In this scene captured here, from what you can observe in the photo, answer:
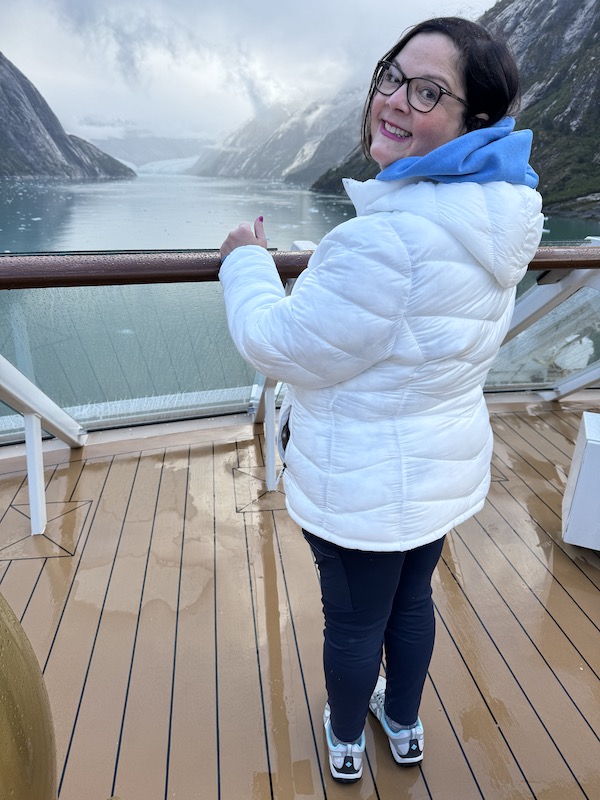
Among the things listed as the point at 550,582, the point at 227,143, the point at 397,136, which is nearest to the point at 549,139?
the point at 227,143

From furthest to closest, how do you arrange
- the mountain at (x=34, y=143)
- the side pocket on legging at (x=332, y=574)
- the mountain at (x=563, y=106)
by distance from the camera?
the mountain at (x=34, y=143) < the mountain at (x=563, y=106) < the side pocket on legging at (x=332, y=574)

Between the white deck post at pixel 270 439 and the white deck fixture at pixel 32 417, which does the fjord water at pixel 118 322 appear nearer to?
the white deck fixture at pixel 32 417

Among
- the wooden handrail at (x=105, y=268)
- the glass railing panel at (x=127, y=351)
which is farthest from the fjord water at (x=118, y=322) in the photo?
the wooden handrail at (x=105, y=268)

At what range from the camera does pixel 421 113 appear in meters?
0.72

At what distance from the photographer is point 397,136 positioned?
750mm

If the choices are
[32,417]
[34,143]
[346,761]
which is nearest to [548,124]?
[34,143]

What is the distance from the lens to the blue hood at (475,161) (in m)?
→ 0.66

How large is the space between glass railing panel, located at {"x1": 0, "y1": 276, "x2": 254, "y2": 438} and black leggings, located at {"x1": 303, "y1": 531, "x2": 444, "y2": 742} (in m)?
1.30

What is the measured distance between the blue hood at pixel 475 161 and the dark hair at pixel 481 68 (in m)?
0.04

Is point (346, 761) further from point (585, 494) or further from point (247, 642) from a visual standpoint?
point (585, 494)

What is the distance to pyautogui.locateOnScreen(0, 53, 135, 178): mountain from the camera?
13.1 ft

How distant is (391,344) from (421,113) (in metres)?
0.30

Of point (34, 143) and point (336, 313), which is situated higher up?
point (336, 313)

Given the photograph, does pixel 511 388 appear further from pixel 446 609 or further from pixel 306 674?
pixel 306 674
